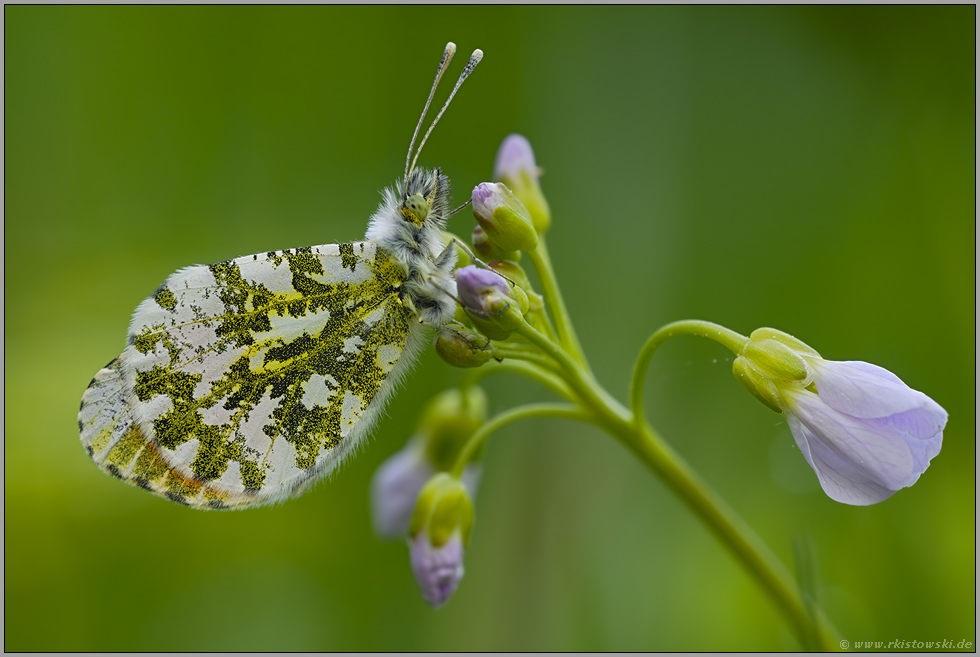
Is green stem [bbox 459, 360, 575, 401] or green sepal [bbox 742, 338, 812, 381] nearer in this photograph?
green sepal [bbox 742, 338, 812, 381]

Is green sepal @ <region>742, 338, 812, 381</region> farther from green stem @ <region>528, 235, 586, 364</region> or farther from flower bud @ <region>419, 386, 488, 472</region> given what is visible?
flower bud @ <region>419, 386, 488, 472</region>

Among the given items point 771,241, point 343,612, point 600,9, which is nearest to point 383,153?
point 600,9

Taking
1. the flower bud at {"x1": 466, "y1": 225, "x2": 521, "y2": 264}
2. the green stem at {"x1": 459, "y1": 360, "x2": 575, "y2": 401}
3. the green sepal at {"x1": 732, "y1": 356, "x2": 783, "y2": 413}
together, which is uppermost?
the flower bud at {"x1": 466, "y1": 225, "x2": 521, "y2": 264}

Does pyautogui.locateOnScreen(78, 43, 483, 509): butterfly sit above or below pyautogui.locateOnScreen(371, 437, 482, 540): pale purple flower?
above

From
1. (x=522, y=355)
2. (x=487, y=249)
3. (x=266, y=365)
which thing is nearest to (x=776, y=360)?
(x=522, y=355)

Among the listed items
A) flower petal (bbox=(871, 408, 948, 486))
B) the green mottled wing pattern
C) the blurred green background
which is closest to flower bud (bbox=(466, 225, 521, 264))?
the green mottled wing pattern

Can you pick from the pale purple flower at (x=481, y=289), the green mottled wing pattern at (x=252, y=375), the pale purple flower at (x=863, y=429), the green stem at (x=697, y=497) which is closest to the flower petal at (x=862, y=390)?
the pale purple flower at (x=863, y=429)

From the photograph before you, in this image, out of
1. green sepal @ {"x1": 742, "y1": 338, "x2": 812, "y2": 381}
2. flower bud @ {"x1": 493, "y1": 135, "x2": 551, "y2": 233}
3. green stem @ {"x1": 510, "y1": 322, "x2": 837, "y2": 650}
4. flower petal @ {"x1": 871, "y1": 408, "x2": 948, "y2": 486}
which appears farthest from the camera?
flower bud @ {"x1": 493, "y1": 135, "x2": 551, "y2": 233}

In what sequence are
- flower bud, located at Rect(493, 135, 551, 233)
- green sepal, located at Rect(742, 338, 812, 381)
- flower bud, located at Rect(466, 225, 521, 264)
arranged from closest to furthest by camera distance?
1. green sepal, located at Rect(742, 338, 812, 381)
2. flower bud, located at Rect(466, 225, 521, 264)
3. flower bud, located at Rect(493, 135, 551, 233)
